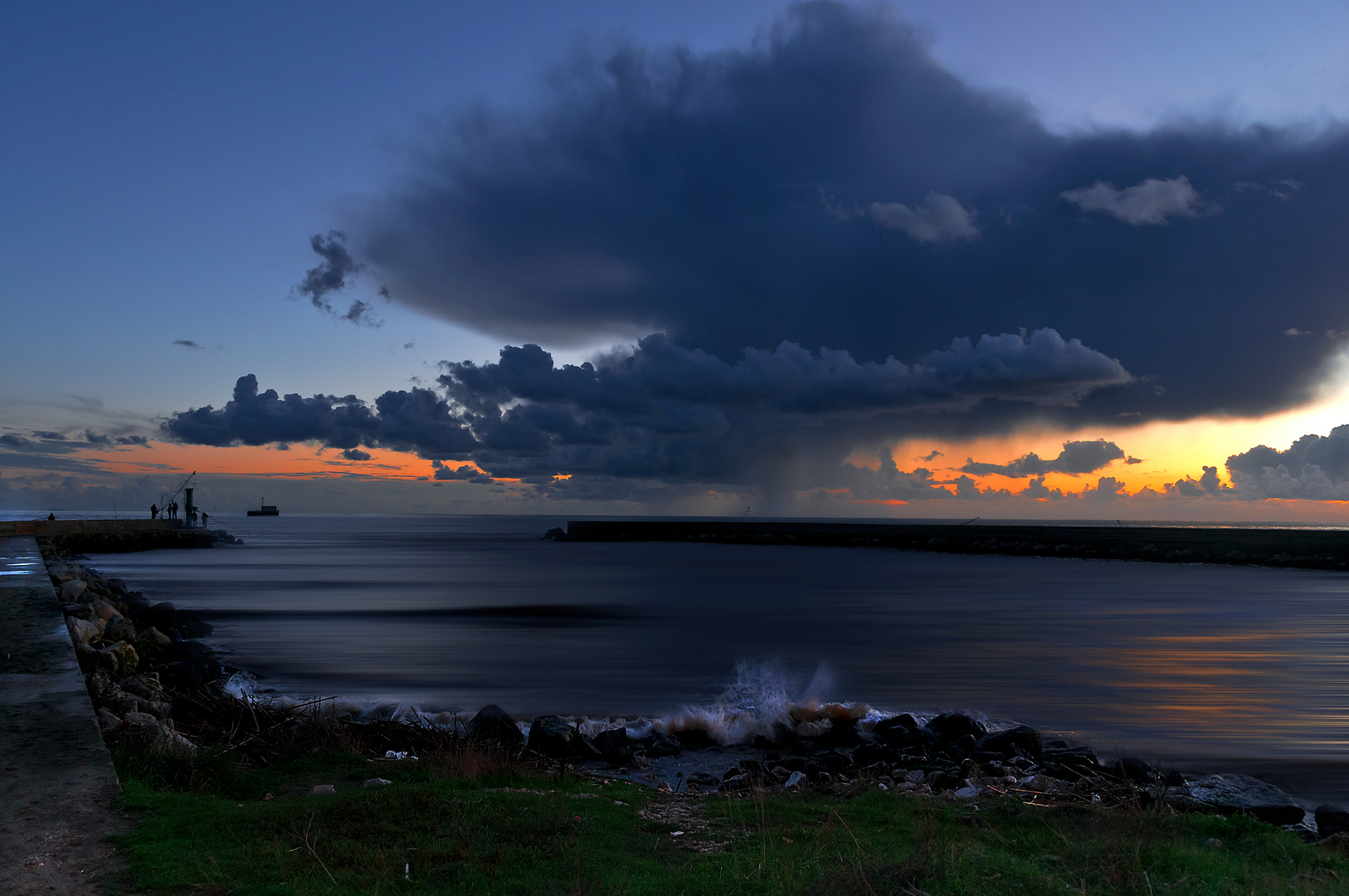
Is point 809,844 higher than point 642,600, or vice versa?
point 809,844

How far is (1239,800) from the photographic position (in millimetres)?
8328

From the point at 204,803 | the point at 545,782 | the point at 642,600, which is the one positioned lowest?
the point at 642,600

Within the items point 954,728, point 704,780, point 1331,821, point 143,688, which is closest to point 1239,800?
point 1331,821

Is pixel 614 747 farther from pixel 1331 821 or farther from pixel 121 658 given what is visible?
pixel 121 658

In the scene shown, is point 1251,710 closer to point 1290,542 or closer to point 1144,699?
point 1144,699

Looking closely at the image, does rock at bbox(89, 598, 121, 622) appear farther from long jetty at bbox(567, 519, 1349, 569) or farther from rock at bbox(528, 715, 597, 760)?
long jetty at bbox(567, 519, 1349, 569)

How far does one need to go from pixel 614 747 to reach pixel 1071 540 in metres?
73.6

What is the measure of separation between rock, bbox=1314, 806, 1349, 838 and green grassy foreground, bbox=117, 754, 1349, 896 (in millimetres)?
1188

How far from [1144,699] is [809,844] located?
14.0 metres

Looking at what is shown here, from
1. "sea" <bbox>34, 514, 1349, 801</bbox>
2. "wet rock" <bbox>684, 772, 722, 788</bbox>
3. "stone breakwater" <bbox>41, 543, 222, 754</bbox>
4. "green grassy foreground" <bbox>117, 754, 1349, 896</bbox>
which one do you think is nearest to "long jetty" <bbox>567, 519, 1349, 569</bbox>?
"sea" <bbox>34, 514, 1349, 801</bbox>

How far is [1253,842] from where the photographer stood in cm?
639

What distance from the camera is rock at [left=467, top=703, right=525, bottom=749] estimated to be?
11039 mm

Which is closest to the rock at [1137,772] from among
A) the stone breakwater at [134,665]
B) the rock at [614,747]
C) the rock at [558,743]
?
the rock at [614,747]

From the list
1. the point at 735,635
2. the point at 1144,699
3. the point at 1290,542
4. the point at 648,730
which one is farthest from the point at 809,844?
the point at 1290,542
